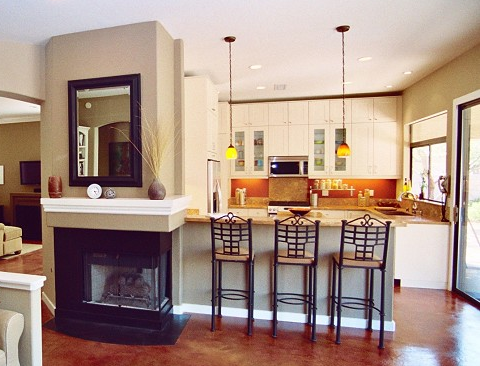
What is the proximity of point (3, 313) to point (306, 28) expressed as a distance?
3.37 meters

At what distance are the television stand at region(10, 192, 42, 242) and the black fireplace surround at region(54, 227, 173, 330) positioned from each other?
507 cm

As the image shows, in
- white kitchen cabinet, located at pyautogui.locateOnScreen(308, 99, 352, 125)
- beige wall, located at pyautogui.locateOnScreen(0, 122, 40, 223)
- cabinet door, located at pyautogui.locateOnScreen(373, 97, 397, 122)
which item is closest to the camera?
cabinet door, located at pyautogui.locateOnScreen(373, 97, 397, 122)

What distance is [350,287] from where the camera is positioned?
120 inches

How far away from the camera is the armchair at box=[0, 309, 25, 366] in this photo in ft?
5.72

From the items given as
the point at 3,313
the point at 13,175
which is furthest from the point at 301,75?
the point at 13,175

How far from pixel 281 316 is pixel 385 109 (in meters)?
4.25

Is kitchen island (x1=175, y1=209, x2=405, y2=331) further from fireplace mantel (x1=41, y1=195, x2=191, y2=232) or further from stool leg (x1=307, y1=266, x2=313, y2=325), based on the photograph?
fireplace mantel (x1=41, y1=195, x2=191, y2=232)

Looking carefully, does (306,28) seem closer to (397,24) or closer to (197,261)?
(397,24)

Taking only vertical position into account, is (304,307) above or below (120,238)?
below

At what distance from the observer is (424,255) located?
406cm

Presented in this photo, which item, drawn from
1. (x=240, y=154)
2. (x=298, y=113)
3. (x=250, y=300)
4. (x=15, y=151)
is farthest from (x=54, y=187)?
(x=15, y=151)

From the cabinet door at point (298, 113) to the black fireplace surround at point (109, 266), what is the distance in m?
3.58

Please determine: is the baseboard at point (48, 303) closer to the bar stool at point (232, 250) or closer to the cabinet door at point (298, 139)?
the bar stool at point (232, 250)

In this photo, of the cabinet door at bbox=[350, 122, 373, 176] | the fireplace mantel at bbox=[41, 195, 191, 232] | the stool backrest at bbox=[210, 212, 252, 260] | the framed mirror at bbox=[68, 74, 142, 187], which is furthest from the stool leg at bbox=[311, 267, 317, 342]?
the cabinet door at bbox=[350, 122, 373, 176]
